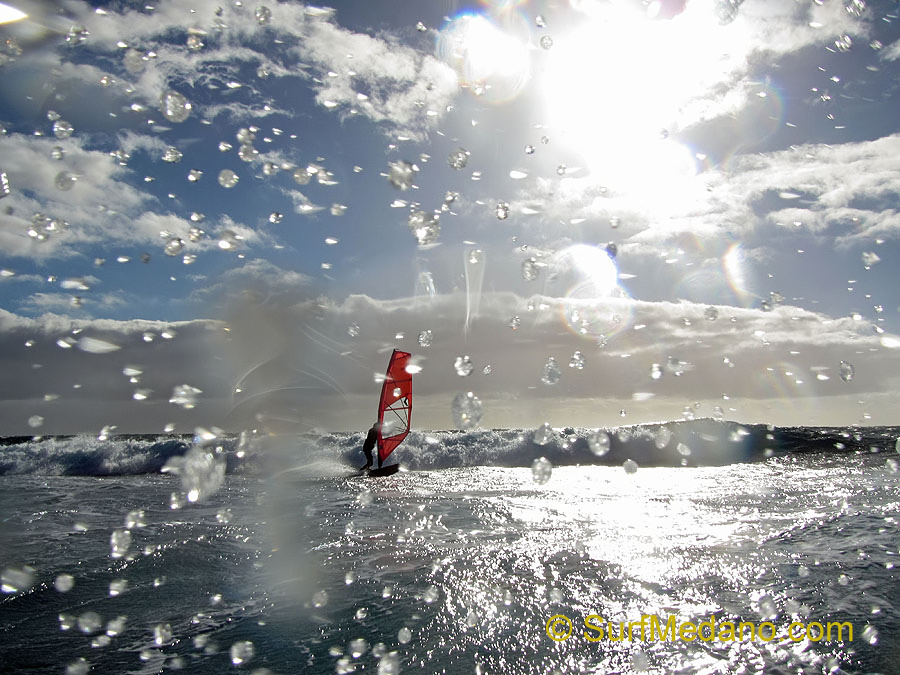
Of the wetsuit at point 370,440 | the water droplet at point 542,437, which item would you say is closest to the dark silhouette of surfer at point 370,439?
the wetsuit at point 370,440

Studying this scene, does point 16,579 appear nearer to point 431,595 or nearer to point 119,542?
point 119,542

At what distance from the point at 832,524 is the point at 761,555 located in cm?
231

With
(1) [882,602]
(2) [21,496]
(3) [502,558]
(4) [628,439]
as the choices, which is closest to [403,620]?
(3) [502,558]

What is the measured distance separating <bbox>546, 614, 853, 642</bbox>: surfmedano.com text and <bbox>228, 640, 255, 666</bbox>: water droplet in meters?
2.03

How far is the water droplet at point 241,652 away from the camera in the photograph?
3.48 meters

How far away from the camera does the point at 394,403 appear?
77.4 ft

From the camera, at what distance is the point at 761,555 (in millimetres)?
5824

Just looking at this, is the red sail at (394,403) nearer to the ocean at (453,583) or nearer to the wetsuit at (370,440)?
the wetsuit at (370,440)

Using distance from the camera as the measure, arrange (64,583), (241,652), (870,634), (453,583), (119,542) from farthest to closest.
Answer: (119,542), (64,583), (453,583), (870,634), (241,652)

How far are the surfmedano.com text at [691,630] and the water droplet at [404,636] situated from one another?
3.24 feet

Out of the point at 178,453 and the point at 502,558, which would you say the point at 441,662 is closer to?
the point at 502,558
